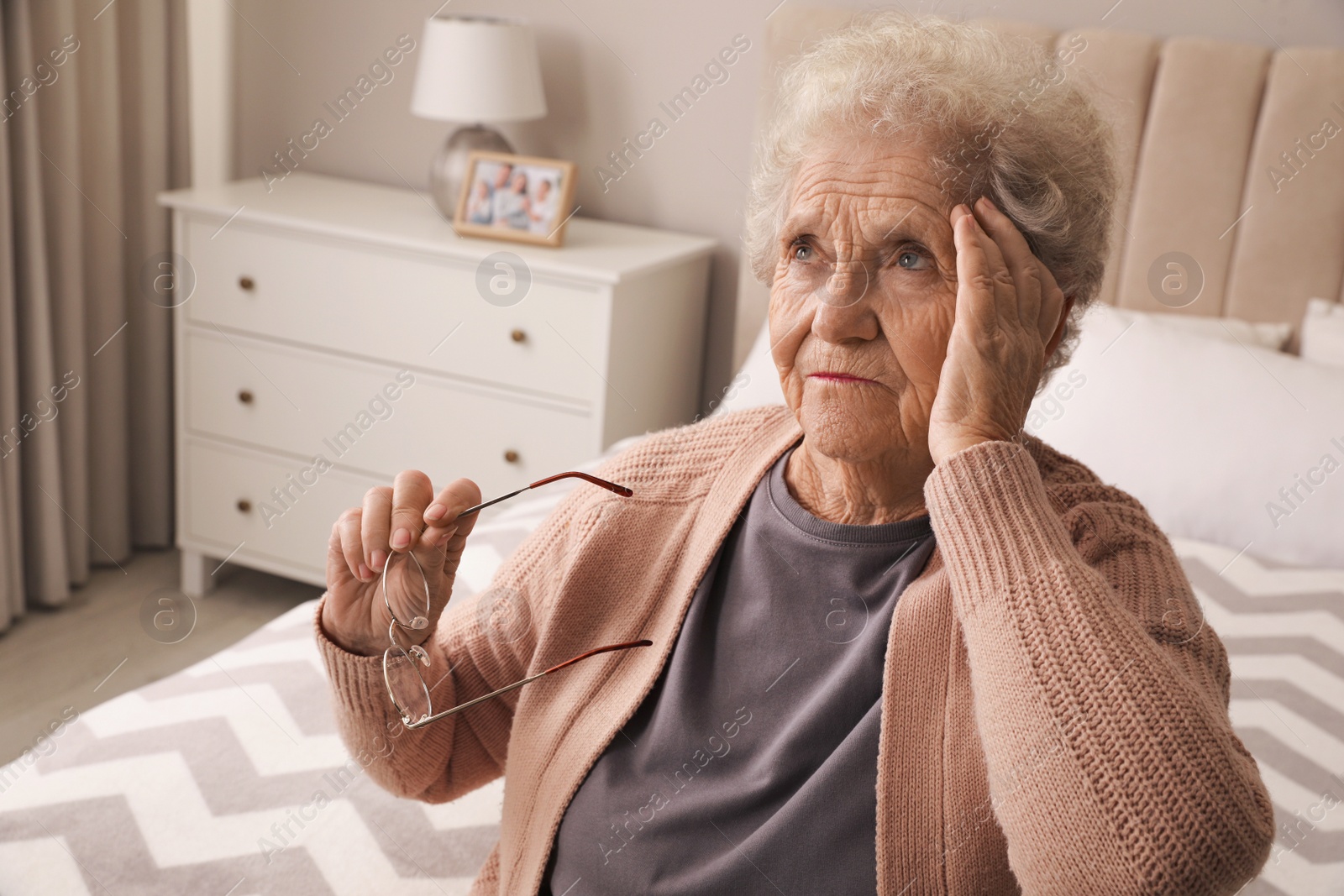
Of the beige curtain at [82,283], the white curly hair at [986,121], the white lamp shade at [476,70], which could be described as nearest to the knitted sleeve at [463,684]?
the white curly hair at [986,121]

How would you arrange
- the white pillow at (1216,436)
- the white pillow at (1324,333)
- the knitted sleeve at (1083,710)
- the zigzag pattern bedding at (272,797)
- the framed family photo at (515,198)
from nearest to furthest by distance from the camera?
the knitted sleeve at (1083,710) → the zigzag pattern bedding at (272,797) → the white pillow at (1216,436) → the white pillow at (1324,333) → the framed family photo at (515,198)

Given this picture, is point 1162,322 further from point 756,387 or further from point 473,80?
point 473,80

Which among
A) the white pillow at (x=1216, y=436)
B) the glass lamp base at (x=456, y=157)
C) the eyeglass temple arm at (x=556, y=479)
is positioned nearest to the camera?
the eyeglass temple arm at (x=556, y=479)

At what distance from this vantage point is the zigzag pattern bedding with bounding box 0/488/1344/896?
124 cm

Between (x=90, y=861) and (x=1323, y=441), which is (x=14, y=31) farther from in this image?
(x=1323, y=441)

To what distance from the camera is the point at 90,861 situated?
4.02 feet

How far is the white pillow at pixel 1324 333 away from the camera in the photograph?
2180 mm

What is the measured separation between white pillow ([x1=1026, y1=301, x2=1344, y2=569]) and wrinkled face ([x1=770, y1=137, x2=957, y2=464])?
997 mm

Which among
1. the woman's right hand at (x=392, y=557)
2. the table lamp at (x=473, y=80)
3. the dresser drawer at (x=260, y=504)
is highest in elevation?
the table lamp at (x=473, y=80)

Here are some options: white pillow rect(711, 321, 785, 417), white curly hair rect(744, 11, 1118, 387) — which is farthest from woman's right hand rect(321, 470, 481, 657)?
white pillow rect(711, 321, 785, 417)

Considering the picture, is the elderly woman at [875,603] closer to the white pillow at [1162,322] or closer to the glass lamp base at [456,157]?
the white pillow at [1162,322]

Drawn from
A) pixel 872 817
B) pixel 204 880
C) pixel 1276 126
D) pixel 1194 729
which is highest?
pixel 1276 126

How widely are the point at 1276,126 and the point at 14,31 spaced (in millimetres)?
2647

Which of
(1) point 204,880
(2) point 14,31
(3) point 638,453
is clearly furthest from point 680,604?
(2) point 14,31
